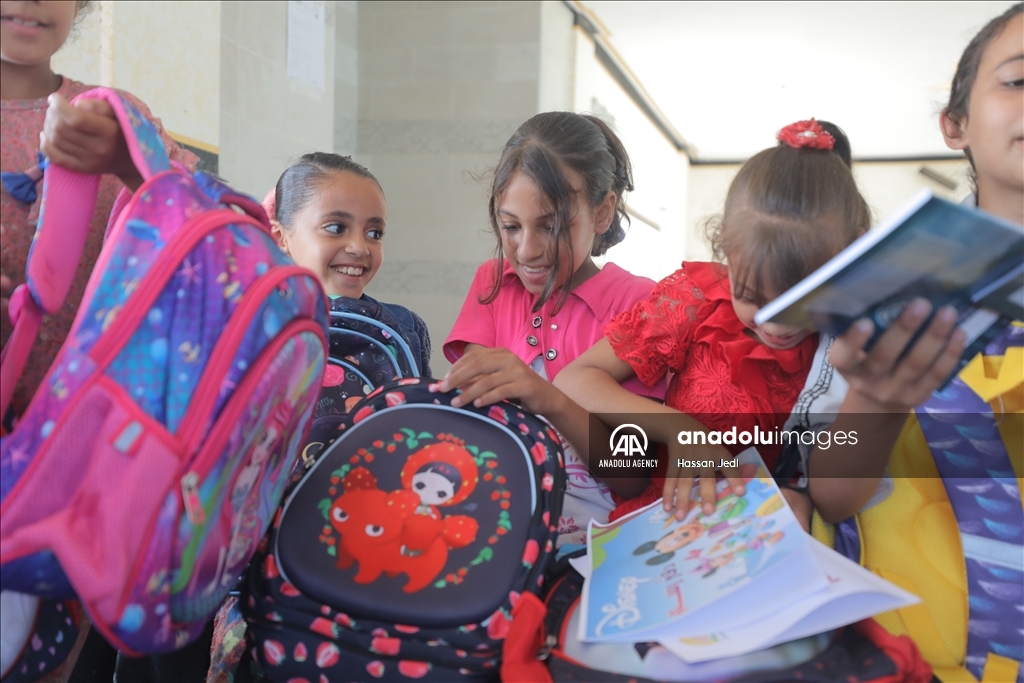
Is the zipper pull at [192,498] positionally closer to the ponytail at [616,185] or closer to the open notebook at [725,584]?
the open notebook at [725,584]

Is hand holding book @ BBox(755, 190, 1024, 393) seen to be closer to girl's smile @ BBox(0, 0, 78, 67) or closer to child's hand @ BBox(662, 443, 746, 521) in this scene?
child's hand @ BBox(662, 443, 746, 521)

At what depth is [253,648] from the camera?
704 mm

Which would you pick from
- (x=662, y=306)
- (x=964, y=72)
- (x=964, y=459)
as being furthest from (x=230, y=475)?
(x=964, y=72)

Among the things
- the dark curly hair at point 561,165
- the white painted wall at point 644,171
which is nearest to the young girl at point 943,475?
the dark curly hair at point 561,165

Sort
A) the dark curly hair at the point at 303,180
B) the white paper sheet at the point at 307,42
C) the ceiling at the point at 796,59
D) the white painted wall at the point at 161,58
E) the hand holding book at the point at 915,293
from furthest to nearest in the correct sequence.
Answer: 1. the ceiling at the point at 796,59
2. the white paper sheet at the point at 307,42
3. the white painted wall at the point at 161,58
4. the dark curly hair at the point at 303,180
5. the hand holding book at the point at 915,293

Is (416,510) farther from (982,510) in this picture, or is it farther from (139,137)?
(982,510)

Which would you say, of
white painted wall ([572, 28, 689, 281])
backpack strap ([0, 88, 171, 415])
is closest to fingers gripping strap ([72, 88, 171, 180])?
backpack strap ([0, 88, 171, 415])

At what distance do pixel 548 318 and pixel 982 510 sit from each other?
2.17 feet

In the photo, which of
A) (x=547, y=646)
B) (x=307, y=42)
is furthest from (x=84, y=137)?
(x=307, y=42)

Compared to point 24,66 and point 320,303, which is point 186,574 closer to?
point 320,303

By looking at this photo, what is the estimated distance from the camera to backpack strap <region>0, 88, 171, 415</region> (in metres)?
0.70

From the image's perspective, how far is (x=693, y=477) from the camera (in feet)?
2.72

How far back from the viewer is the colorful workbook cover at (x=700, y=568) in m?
0.63

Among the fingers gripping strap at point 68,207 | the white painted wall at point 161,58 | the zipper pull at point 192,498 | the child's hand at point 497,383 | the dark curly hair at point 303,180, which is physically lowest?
the zipper pull at point 192,498
